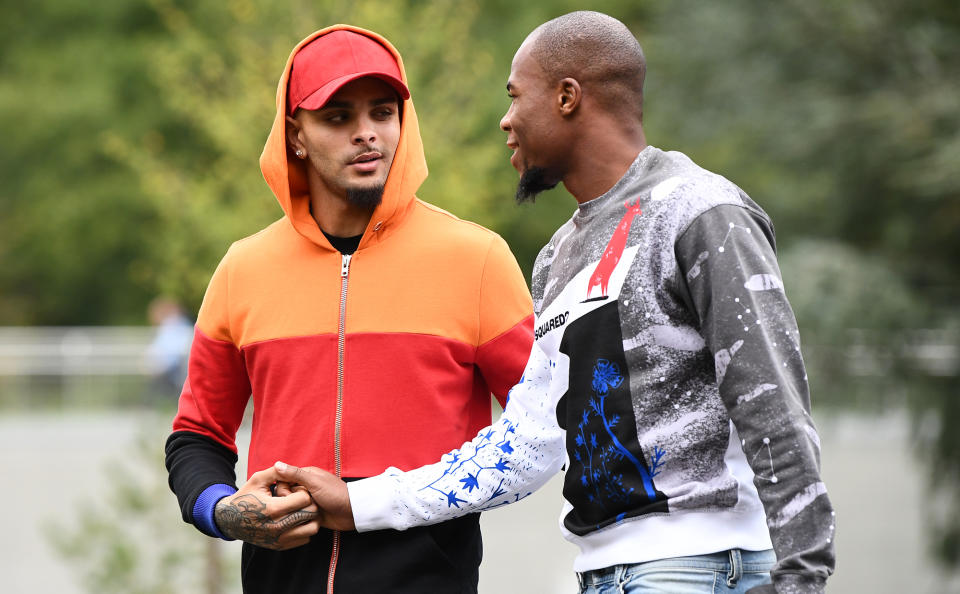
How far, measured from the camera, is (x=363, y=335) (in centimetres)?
320

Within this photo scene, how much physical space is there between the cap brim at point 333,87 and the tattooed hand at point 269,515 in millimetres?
986

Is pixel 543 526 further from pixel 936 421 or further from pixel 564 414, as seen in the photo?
pixel 564 414

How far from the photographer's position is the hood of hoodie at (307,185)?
10.9 feet

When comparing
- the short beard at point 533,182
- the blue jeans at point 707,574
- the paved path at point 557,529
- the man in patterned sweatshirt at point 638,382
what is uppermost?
the short beard at point 533,182

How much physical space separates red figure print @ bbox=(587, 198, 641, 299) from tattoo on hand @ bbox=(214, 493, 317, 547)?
37.9 inches

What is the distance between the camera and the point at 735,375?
7.65 feet

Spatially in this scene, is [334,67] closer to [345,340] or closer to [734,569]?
[345,340]

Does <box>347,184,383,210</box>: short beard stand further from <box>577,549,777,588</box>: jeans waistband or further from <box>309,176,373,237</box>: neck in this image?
<box>577,549,777,588</box>: jeans waistband

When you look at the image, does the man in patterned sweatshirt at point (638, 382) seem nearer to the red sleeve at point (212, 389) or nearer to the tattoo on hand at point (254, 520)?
the tattoo on hand at point (254, 520)

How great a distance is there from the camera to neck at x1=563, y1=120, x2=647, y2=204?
275 cm

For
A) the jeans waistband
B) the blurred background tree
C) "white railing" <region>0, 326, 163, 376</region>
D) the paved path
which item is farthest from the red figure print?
"white railing" <region>0, 326, 163, 376</region>

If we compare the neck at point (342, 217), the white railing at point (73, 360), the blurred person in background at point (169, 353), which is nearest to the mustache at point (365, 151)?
the neck at point (342, 217)

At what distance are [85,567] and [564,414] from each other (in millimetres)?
5602

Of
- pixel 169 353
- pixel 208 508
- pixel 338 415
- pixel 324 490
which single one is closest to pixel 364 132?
pixel 338 415
